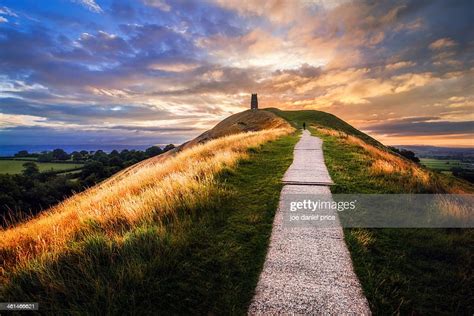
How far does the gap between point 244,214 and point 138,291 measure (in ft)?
9.93

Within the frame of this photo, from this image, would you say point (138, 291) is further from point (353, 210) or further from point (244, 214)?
point (353, 210)

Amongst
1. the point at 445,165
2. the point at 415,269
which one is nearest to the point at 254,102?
the point at 445,165

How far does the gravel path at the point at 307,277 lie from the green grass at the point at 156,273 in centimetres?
23

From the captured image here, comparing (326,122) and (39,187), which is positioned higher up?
(326,122)

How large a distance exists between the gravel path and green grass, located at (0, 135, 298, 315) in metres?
0.23

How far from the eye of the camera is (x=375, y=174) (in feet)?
30.9

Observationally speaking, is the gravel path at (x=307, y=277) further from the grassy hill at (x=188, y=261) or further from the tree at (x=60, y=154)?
the tree at (x=60, y=154)

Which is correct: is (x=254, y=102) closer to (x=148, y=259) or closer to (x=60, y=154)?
(x=60, y=154)

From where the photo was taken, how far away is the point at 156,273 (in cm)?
353

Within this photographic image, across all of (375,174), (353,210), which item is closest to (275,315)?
(353,210)

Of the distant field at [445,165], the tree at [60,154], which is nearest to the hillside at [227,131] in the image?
the distant field at [445,165]

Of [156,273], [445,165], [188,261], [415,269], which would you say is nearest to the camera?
[156,273]

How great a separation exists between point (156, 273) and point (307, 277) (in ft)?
7.51

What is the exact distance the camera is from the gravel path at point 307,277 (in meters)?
3.19
